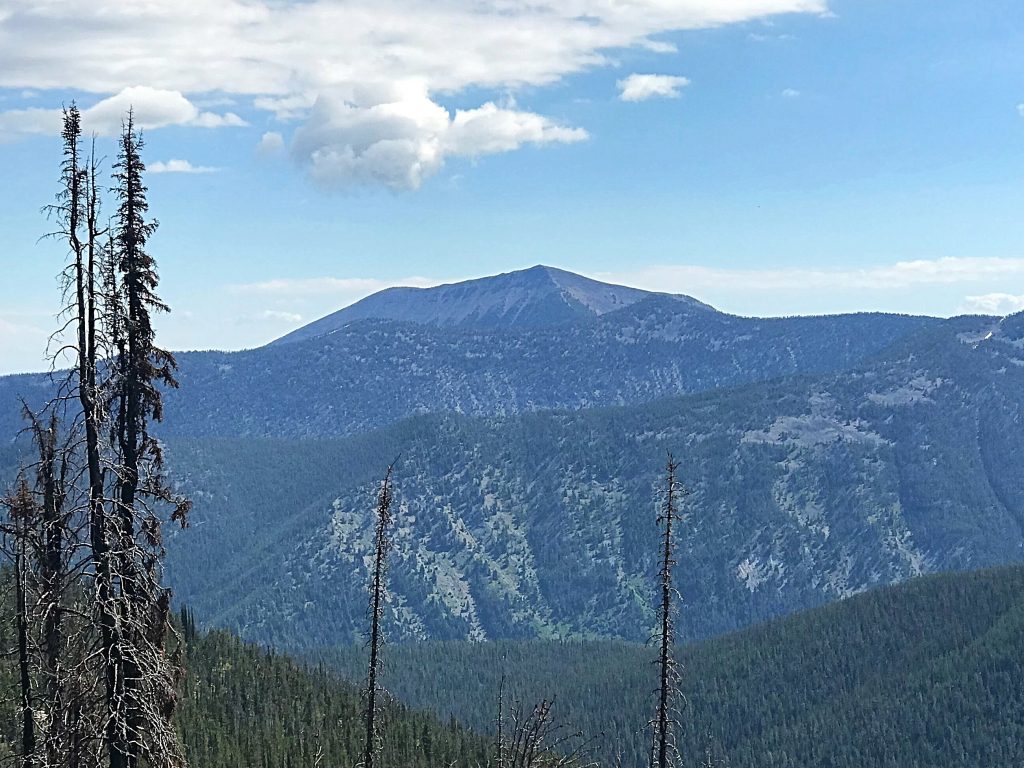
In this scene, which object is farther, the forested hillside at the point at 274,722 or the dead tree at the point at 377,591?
the forested hillside at the point at 274,722

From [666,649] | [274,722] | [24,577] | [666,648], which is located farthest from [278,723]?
[24,577]

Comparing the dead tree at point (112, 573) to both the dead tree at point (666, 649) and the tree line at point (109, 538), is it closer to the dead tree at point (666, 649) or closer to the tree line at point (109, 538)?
the tree line at point (109, 538)

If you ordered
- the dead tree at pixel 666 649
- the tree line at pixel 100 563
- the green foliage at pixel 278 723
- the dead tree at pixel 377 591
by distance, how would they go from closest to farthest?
the tree line at pixel 100 563 → the dead tree at pixel 666 649 → the dead tree at pixel 377 591 → the green foliage at pixel 278 723

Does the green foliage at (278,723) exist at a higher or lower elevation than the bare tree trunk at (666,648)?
lower

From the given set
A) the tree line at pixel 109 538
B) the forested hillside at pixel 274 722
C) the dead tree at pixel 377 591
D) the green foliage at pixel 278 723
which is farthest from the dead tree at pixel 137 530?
the green foliage at pixel 278 723

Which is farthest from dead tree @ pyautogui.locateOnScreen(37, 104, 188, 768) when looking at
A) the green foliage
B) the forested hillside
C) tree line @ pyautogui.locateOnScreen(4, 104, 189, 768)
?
the green foliage

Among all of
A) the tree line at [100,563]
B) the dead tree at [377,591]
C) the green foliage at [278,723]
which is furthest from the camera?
the green foliage at [278,723]

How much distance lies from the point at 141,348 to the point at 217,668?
410ft

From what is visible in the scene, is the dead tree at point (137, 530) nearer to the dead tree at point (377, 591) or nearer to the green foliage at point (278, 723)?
the dead tree at point (377, 591)

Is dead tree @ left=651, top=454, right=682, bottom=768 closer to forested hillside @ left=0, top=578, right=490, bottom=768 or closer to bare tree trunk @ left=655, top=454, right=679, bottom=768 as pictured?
bare tree trunk @ left=655, top=454, right=679, bottom=768

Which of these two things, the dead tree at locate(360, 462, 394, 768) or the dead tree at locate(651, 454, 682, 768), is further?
the dead tree at locate(360, 462, 394, 768)

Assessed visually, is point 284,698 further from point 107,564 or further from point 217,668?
point 107,564

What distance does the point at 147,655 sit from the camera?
2847cm

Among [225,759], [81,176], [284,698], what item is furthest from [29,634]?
[284,698]
